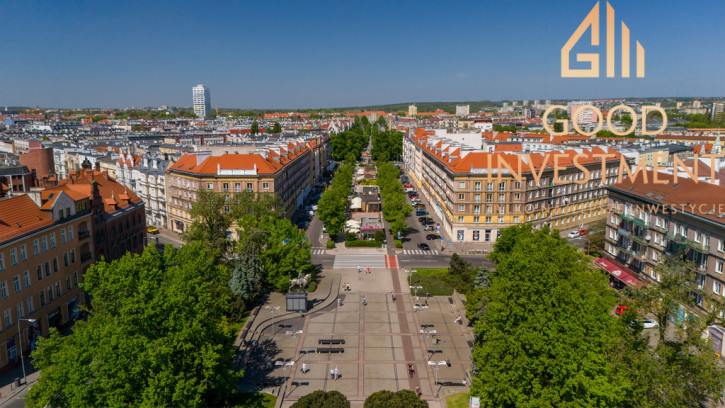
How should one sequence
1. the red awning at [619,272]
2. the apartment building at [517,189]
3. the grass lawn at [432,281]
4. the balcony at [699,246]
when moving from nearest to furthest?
the balcony at [699,246] → the red awning at [619,272] → the grass lawn at [432,281] → the apartment building at [517,189]

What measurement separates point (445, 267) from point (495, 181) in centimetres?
1884

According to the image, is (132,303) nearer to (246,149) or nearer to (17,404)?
(17,404)

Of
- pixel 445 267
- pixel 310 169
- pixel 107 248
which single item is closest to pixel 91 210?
pixel 107 248

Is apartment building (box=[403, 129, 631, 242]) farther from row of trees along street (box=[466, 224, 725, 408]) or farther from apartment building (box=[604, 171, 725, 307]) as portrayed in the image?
row of trees along street (box=[466, 224, 725, 408])

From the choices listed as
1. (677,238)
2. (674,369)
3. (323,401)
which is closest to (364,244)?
(677,238)

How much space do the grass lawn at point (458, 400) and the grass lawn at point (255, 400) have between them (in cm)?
1447

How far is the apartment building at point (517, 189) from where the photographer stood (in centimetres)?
8425

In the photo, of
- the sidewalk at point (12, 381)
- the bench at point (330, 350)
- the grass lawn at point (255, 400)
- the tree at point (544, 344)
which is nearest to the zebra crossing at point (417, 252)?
the bench at point (330, 350)

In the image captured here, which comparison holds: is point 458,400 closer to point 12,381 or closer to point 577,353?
point 577,353

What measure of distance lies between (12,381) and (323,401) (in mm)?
28549

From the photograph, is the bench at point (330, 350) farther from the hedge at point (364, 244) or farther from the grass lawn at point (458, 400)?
the hedge at point (364, 244)

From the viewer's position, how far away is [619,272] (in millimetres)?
65625

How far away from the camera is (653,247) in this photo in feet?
198

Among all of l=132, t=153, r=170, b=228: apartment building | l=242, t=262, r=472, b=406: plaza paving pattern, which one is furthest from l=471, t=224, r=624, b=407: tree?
l=132, t=153, r=170, b=228: apartment building
